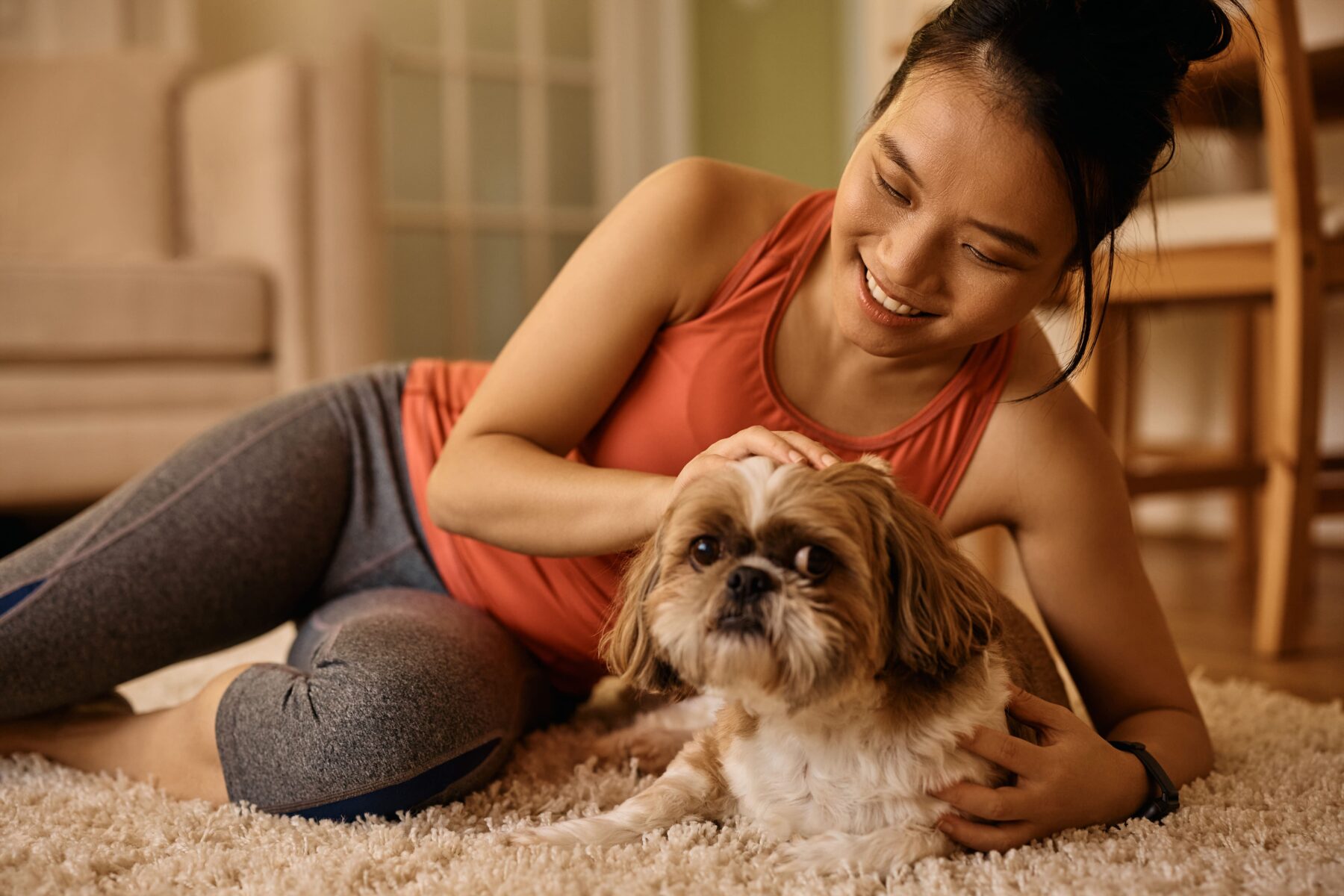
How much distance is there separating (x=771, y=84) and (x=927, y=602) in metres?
5.24

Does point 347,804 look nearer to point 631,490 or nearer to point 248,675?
point 248,675

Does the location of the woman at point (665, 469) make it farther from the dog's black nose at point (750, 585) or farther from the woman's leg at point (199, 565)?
the dog's black nose at point (750, 585)

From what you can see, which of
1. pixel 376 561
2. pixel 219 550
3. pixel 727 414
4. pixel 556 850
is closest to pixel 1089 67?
pixel 727 414

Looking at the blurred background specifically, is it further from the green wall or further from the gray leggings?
A: the gray leggings

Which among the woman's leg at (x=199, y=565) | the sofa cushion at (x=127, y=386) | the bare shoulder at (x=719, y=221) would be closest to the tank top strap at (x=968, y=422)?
the bare shoulder at (x=719, y=221)

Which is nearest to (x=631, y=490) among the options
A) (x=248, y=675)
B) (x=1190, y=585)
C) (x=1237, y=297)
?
(x=248, y=675)

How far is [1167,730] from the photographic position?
4.95ft

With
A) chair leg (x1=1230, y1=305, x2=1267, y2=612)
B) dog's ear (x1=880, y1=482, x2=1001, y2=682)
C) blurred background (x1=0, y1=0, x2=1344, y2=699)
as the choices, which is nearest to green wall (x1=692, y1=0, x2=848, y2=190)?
blurred background (x1=0, y1=0, x2=1344, y2=699)

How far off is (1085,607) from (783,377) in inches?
20.1

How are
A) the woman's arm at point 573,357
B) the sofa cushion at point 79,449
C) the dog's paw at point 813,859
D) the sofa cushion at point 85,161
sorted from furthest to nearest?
the sofa cushion at point 85,161 < the sofa cushion at point 79,449 < the woman's arm at point 573,357 < the dog's paw at point 813,859

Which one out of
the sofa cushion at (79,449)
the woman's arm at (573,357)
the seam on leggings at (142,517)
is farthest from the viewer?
the sofa cushion at (79,449)

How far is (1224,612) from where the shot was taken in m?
2.98

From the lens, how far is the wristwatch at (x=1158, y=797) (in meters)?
1.38

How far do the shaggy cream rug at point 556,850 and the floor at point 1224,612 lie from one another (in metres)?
0.79
